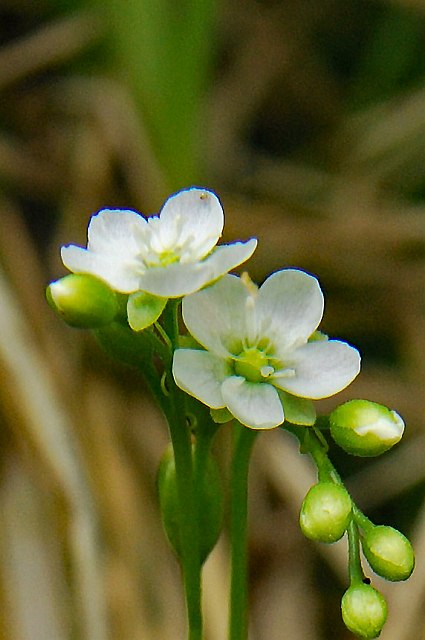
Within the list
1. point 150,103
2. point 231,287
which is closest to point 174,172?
point 150,103

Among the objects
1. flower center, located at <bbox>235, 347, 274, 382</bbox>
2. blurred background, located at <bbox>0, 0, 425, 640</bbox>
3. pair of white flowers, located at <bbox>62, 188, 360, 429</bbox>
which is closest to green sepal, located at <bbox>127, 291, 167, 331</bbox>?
pair of white flowers, located at <bbox>62, 188, 360, 429</bbox>

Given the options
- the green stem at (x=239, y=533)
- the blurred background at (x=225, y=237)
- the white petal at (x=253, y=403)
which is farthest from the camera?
the blurred background at (x=225, y=237)

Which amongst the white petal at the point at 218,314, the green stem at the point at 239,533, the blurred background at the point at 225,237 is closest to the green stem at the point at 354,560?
the green stem at the point at 239,533

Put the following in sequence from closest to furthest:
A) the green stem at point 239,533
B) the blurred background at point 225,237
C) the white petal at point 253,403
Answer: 1. the white petal at point 253,403
2. the green stem at point 239,533
3. the blurred background at point 225,237

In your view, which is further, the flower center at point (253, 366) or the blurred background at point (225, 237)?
the blurred background at point (225, 237)

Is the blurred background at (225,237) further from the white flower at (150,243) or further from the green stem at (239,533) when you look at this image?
the white flower at (150,243)
